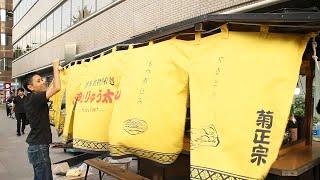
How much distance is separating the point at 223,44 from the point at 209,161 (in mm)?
907

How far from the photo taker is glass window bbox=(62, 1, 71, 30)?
22891mm

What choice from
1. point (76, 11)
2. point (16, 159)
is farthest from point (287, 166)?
point (76, 11)

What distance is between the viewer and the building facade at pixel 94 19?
1058 centimetres

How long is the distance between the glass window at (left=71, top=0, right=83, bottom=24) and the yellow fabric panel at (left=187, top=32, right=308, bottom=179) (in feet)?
57.4

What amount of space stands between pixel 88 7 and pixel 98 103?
1522 cm

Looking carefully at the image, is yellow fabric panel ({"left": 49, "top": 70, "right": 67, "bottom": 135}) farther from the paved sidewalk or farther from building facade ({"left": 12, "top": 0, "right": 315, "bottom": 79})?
the paved sidewalk

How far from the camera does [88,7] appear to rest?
63.0 ft

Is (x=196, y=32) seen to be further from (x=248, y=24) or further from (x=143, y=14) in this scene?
(x=143, y=14)

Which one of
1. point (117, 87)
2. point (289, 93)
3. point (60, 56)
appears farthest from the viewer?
point (60, 56)

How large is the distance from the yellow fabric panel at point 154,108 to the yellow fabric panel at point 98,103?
35 centimetres

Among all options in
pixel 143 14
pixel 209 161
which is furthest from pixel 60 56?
pixel 209 161

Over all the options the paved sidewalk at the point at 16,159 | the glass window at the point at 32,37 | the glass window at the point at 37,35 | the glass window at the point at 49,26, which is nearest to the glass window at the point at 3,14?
the glass window at the point at 32,37

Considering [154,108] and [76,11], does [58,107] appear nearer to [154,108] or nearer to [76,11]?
[154,108]

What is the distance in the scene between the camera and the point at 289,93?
313cm
